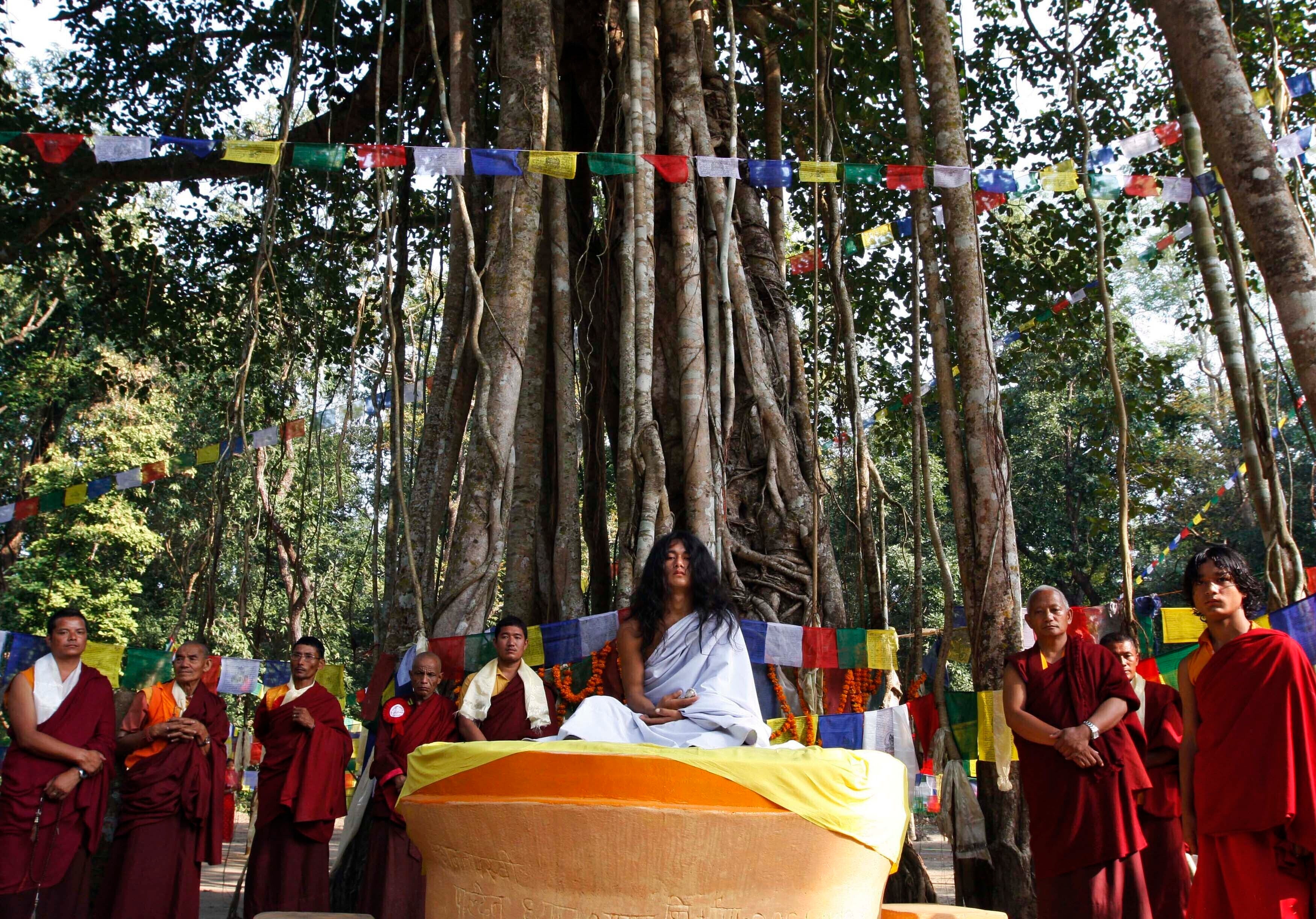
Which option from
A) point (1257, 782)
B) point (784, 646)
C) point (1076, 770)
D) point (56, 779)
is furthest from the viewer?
point (784, 646)

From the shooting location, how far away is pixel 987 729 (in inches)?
186

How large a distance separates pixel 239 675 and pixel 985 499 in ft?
14.3

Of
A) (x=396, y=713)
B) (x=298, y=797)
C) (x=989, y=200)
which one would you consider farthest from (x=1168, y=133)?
(x=298, y=797)

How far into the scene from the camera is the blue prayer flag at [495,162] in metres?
5.67

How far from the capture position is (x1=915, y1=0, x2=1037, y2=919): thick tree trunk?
441 centimetres

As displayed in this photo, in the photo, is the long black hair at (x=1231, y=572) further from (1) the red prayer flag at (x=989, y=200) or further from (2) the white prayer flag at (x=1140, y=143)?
(1) the red prayer flag at (x=989, y=200)

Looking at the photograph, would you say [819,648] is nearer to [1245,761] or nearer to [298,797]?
[1245,761]

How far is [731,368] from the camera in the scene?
19.4 ft

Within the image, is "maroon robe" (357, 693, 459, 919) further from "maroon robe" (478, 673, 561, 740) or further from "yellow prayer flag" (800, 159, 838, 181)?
"yellow prayer flag" (800, 159, 838, 181)

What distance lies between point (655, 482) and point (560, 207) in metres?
2.04

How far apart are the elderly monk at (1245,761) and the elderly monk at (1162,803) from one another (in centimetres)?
97

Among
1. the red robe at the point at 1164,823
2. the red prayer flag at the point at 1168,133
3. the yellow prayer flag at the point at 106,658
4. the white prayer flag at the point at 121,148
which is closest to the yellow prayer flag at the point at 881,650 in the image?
the red robe at the point at 1164,823

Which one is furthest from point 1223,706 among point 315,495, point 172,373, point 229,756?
point 315,495

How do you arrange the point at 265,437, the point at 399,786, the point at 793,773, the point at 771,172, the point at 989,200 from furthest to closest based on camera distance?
the point at 265,437
the point at 989,200
the point at 771,172
the point at 399,786
the point at 793,773
